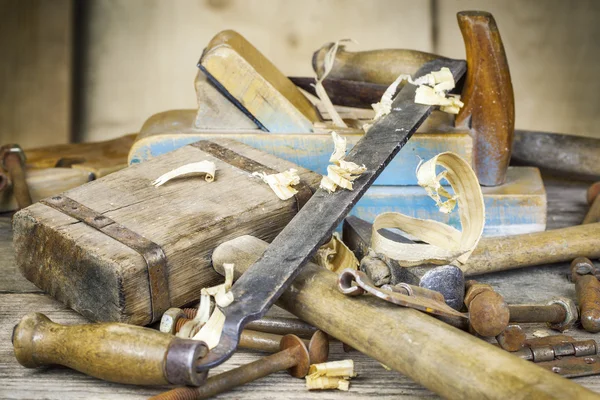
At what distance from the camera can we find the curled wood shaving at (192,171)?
2.18 meters

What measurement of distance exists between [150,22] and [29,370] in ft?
8.89

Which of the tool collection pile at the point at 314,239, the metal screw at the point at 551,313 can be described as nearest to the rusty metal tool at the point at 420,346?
the tool collection pile at the point at 314,239

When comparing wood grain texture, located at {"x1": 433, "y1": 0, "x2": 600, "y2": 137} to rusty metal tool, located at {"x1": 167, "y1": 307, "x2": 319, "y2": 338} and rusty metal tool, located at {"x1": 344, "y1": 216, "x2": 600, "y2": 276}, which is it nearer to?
rusty metal tool, located at {"x1": 344, "y1": 216, "x2": 600, "y2": 276}

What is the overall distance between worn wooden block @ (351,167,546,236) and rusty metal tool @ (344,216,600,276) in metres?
0.18

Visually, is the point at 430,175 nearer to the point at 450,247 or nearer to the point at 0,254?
the point at 450,247

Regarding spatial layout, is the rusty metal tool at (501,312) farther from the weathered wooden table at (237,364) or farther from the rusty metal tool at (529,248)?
the rusty metal tool at (529,248)

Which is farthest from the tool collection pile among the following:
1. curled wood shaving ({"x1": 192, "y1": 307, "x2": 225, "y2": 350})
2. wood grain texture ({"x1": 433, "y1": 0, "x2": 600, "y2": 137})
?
wood grain texture ({"x1": 433, "y1": 0, "x2": 600, "y2": 137})

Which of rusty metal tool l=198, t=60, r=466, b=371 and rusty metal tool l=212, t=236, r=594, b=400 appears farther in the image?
rusty metal tool l=198, t=60, r=466, b=371

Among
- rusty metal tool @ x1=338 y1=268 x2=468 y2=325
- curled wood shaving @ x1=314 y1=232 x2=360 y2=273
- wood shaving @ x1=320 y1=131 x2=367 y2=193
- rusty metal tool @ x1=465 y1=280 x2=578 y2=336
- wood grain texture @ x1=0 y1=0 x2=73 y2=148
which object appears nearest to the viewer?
rusty metal tool @ x1=338 y1=268 x2=468 y2=325

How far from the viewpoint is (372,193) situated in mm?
2531

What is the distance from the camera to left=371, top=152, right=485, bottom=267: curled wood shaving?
1.98 meters

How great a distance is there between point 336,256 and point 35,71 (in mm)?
2473

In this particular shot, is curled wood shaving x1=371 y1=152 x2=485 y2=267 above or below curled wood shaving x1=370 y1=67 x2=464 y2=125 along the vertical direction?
below

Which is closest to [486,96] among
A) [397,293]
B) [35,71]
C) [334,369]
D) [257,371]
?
[397,293]
